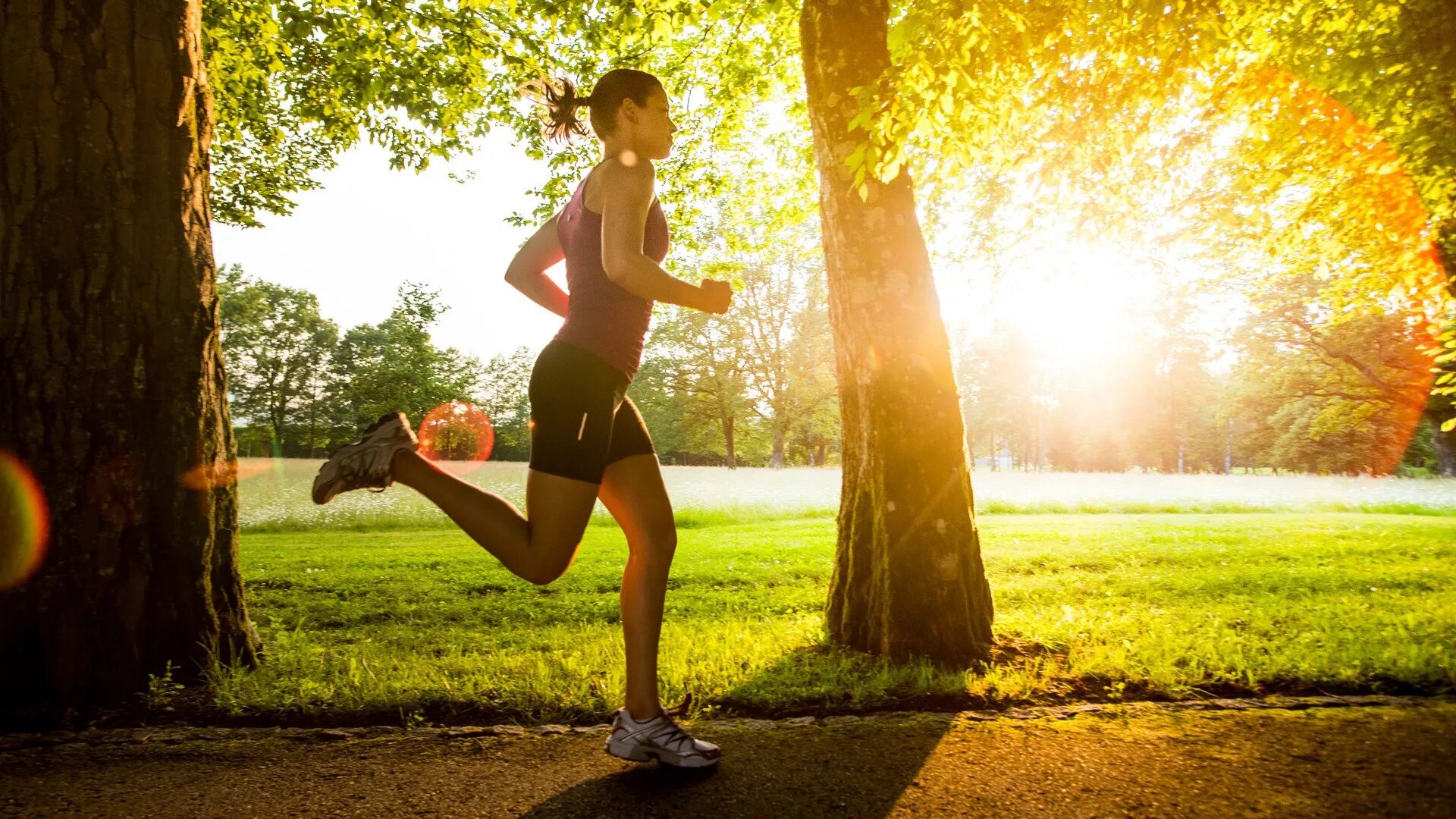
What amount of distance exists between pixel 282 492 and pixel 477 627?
1588 cm

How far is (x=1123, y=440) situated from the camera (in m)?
72.7

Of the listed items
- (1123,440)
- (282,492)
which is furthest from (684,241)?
(1123,440)

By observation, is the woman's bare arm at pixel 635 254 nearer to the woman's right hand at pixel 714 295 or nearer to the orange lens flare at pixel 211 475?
the woman's right hand at pixel 714 295

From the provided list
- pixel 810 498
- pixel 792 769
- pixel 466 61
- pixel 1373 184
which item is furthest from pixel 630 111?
pixel 810 498

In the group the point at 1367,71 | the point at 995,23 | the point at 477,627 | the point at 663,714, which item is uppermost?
the point at 1367,71

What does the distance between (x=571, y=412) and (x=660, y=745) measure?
124cm

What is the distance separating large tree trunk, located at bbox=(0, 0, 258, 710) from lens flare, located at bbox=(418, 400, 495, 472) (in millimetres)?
36647

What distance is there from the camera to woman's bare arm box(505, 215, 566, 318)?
10.3ft

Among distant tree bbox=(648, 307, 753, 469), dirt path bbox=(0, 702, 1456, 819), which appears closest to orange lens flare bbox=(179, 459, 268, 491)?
dirt path bbox=(0, 702, 1456, 819)

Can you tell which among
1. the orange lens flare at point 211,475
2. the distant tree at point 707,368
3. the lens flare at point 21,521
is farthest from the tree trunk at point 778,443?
the lens flare at point 21,521

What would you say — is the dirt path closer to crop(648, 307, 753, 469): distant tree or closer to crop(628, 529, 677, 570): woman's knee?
crop(628, 529, 677, 570): woman's knee

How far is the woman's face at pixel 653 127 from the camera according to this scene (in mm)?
2828

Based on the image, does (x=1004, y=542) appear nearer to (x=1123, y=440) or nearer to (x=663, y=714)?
(x=663, y=714)

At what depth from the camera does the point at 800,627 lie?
5234 millimetres
